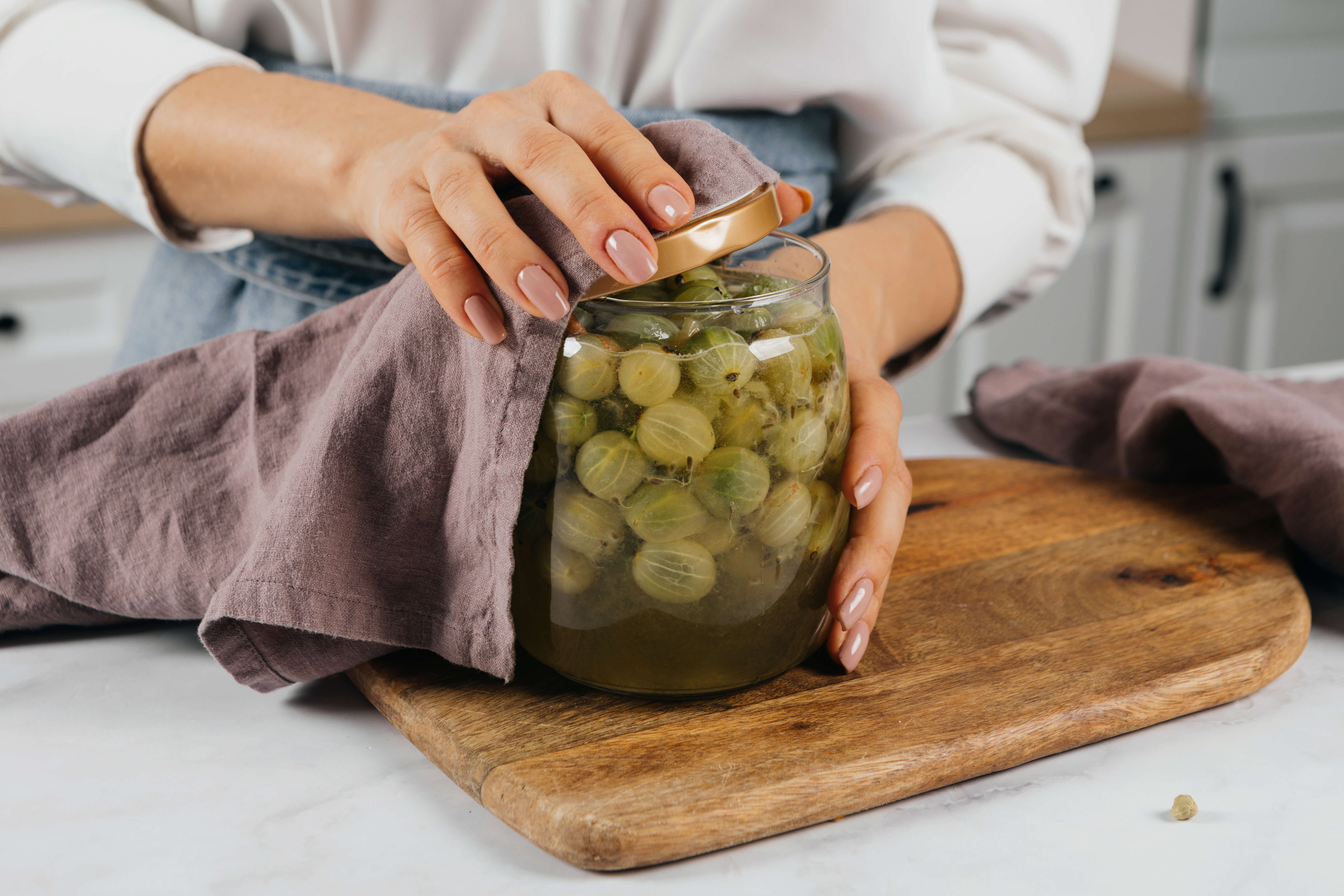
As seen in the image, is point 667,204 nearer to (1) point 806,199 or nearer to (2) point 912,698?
(1) point 806,199

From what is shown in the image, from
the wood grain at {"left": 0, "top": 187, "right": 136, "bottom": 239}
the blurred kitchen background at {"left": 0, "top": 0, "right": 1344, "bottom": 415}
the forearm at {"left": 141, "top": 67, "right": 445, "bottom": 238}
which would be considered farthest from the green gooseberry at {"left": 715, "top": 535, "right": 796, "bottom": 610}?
the blurred kitchen background at {"left": 0, "top": 0, "right": 1344, "bottom": 415}

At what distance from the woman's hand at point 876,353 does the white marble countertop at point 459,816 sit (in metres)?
0.09

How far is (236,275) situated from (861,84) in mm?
429

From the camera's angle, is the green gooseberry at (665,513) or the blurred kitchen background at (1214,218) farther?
the blurred kitchen background at (1214,218)

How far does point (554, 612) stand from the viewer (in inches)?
18.4

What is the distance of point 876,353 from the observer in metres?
0.72

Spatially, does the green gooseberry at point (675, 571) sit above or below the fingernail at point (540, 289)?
below

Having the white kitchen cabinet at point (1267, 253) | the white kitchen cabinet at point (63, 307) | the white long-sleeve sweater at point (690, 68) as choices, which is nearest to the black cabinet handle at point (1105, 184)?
the white kitchen cabinet at point (1267, 253)

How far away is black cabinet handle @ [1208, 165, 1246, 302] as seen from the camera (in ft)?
5.74

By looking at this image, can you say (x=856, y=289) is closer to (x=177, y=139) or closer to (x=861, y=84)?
(x=861, y=84)

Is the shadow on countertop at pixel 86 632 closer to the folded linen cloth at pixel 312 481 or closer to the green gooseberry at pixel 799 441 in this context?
the folded linen cloth at pixel 312 481

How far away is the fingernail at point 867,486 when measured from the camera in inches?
18.9

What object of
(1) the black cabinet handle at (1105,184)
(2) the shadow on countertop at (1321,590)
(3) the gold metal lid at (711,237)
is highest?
(3) the gold metal lid at (711,237)

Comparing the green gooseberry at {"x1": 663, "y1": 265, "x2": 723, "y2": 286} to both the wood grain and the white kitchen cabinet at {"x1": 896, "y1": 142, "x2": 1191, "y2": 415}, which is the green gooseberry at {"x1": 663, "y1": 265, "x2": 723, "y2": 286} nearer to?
the wood grain
